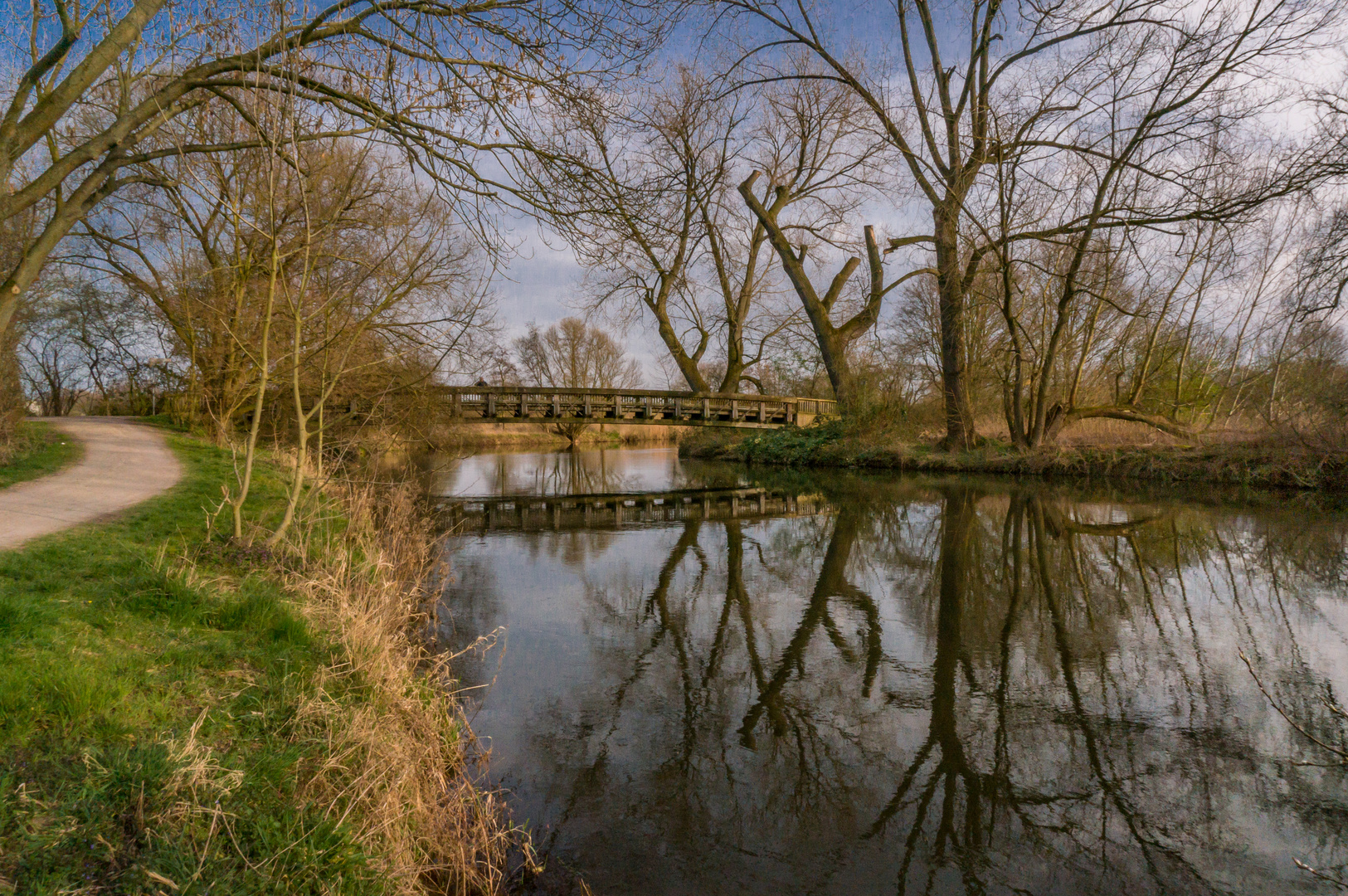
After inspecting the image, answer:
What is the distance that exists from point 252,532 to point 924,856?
18.2 feet

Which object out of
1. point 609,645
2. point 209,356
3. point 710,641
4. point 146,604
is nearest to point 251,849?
point 146,604

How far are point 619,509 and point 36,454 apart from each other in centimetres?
931

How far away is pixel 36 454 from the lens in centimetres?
1072

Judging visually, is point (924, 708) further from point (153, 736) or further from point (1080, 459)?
point (1080, 459)

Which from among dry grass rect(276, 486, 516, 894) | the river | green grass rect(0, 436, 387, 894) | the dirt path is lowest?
the river

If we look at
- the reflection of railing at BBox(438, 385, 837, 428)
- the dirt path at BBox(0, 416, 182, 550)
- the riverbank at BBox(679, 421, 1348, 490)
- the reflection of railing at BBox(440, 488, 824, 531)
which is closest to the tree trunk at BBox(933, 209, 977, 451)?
the riverbank at BBox(679, 421, 1348, 490)

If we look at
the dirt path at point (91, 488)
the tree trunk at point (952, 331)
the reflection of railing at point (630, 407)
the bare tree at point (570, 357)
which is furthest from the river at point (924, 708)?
the bare tree at point (570, 357)

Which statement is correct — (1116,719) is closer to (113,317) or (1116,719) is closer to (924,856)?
(924,856)

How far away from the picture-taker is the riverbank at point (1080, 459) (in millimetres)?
13562

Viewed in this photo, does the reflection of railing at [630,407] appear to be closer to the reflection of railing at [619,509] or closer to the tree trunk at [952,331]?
the tree trunk at [952,331]

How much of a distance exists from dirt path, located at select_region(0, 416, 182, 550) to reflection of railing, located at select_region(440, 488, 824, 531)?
4670 mm

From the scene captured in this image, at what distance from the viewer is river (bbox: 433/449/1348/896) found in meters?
3.16

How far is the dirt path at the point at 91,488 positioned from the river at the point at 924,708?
3263mm

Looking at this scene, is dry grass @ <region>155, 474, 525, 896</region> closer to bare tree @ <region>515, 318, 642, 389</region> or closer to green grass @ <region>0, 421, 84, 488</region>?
green grass @ <region>0, 421, 84, 488</region>
